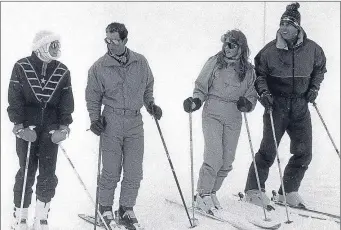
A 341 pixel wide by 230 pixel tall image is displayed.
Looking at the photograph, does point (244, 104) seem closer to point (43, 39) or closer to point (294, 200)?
point (294, 200)

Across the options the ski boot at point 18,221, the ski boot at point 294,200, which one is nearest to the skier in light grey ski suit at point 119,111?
the ski boot at point 18,221

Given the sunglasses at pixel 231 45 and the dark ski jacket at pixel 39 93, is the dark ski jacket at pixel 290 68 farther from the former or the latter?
the dark ski jacket at pixel 39 93

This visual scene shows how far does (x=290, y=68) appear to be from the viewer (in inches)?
167

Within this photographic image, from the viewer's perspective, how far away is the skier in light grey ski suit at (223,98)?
407 centimetres

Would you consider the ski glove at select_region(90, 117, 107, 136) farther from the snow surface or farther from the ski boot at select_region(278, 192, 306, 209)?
the ski boot at select_region(278, 192, 306, 209)

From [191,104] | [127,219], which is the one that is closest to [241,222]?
[127,219]

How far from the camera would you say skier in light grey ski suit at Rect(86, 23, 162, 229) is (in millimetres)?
3596

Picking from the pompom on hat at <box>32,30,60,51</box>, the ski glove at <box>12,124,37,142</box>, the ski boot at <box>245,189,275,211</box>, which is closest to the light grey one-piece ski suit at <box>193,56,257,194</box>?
the ski boot at <box>245,189,275,211</box>

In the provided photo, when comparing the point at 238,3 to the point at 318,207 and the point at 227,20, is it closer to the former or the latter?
the point at 227,20

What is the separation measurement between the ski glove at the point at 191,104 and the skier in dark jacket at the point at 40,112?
2.87 feet

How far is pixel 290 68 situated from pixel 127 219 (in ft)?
5.88

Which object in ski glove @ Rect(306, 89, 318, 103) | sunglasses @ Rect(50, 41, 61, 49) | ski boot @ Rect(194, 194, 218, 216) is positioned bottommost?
ski boot @ Rect(194, 194, 218, 216)

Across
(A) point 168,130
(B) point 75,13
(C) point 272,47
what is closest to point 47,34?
(C) point 272,47

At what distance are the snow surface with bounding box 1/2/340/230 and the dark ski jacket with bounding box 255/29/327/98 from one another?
104 cm
